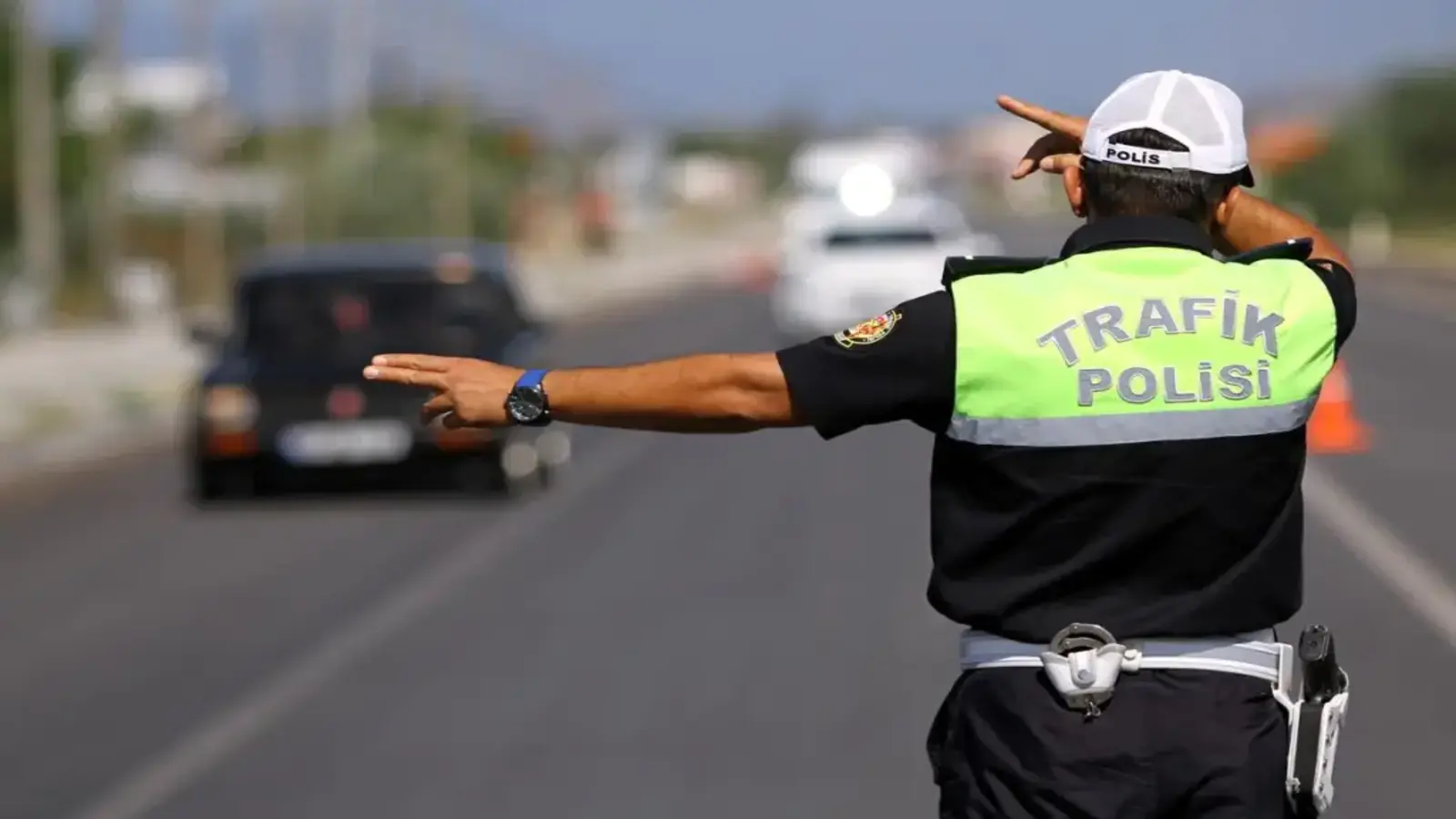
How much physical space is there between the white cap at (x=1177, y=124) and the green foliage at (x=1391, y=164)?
3398 inches

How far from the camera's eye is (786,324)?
3812cm

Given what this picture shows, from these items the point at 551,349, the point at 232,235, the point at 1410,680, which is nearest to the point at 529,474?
the point at 1410,680

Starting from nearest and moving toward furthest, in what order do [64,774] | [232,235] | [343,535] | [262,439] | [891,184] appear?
1. [64,774]
2. [343,535]
3. [262,439]
4. [232,235]
5. [891,184]

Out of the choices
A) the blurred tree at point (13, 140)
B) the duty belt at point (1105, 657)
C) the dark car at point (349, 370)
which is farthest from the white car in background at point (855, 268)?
the blurred tree at point (13, 140)

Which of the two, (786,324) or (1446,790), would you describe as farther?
(786,324)

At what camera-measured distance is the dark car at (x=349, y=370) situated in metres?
17.3

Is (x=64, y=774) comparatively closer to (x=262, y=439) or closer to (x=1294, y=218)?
(x=1294, y=218)

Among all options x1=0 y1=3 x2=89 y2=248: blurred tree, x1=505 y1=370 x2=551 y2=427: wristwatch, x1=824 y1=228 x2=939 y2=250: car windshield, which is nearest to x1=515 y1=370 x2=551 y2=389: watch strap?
x1=505 y1=370 x2=551 y2=427: wristwatch

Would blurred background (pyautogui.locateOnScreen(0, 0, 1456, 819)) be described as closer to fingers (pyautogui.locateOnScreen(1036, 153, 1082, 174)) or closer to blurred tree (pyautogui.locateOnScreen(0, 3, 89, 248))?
fingers (pyautogui.locateOnScreen(1036, 153, 1082, 174))

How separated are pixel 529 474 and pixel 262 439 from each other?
187 centimetres

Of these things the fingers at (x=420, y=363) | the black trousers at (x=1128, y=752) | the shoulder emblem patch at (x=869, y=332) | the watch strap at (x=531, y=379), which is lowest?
the black trousers at (x=1128, y=752)

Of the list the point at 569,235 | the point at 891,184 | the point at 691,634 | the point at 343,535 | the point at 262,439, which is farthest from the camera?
the point at 569,235

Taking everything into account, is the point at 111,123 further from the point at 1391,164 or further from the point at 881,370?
the point at 1391,164

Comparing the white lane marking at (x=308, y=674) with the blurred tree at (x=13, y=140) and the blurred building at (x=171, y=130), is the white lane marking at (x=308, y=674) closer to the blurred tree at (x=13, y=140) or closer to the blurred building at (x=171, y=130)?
the blurred building at (x=171, y=130)
